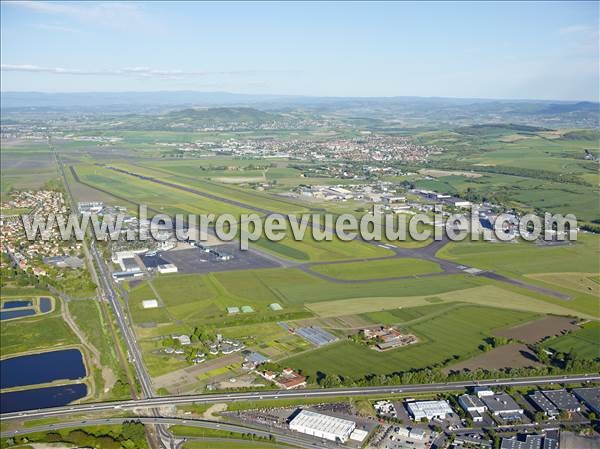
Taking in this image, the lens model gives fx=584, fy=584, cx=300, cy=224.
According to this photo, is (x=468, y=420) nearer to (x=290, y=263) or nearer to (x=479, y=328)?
(x=479, y=328)

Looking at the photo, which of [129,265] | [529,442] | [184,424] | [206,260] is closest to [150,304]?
[129,265]

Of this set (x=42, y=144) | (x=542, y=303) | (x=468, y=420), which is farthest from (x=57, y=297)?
(x=42, y=144)

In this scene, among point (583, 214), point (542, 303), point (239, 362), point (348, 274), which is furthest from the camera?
point (583, 214)

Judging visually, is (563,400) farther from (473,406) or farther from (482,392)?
(473,406)

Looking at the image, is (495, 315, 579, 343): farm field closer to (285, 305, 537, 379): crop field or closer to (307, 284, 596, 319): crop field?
(285, 305, 537, 379): crop field

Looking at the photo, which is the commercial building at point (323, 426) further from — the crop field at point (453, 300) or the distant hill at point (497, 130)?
the distant hill at point (497, 130)
